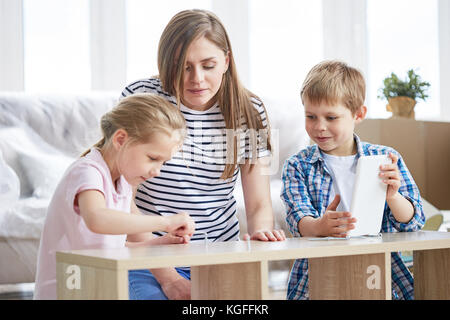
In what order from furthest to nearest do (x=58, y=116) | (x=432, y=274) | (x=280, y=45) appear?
(x=280, y=45), (x=58, y=116), (x=432, y=274)

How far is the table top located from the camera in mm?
884

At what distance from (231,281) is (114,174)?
32 centimetres

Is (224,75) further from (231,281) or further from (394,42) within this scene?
(394,42)

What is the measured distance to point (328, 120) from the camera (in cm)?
143

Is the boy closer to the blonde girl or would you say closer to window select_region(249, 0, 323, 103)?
the blonde girl

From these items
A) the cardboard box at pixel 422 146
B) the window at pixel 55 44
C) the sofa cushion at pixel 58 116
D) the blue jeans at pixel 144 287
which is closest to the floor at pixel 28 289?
the sofa cushion at pixel 58 116

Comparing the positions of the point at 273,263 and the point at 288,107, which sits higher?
the point at 288,107

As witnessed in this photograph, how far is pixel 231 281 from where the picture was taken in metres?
1.04

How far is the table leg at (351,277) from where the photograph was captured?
1.10 m

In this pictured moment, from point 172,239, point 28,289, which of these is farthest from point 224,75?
point 28,289

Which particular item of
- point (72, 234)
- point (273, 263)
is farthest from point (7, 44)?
point (72, 234)

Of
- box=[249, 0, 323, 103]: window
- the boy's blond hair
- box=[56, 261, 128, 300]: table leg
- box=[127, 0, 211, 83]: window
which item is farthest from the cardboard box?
box=[56, 261, 128, 300]: table leg
